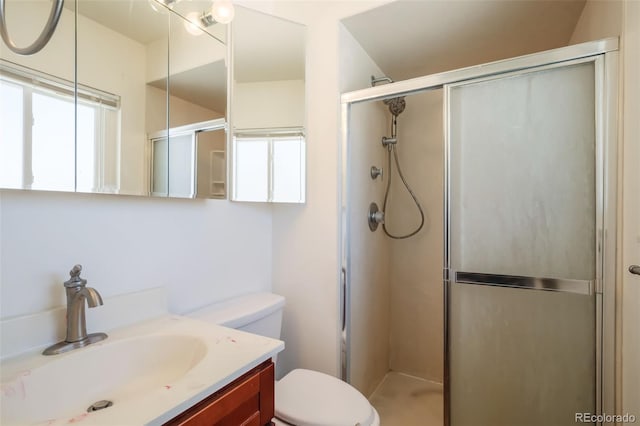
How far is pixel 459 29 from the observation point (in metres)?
1.69

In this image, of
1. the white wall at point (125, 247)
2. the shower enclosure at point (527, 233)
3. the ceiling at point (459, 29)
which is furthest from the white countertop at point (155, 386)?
the ceiling at point (459, 29)

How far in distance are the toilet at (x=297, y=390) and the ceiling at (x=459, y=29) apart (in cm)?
154

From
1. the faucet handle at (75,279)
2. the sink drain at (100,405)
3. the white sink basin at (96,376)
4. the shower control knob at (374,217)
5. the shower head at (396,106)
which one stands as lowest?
the sink drain at (100,405)

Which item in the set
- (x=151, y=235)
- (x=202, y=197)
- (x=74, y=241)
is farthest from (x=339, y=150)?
(x=74, y=241)

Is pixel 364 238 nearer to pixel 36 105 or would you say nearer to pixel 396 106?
pixel 396 106

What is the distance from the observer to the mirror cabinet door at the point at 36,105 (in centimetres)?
84

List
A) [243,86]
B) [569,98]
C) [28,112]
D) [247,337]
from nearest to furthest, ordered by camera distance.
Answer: [28,112] → [247,337] → [569,98] → [243,86]

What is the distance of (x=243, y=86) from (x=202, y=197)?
0.61 meters

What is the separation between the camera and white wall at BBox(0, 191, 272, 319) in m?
0.89

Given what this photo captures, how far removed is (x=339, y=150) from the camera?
162cm

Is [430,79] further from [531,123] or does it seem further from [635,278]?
[635,278]

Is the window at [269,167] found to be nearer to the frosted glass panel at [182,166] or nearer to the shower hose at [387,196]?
the frosted glass panel at [182,166]
